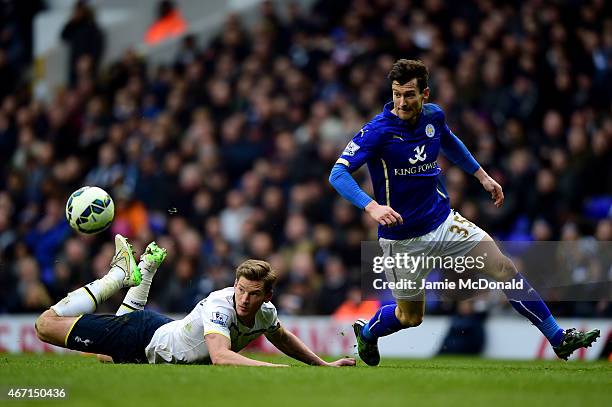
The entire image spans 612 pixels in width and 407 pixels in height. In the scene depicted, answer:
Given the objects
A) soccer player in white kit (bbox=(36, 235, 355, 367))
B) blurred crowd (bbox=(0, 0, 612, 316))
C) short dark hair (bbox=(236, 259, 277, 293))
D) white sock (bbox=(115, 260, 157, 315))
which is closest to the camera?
short dark hair (bbox=(236, 259, 277, 293))

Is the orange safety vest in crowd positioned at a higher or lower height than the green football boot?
higher

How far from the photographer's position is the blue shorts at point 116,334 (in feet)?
26.7

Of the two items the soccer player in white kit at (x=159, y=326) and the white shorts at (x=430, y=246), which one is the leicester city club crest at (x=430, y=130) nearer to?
the white shorts at (x=430, y=246)

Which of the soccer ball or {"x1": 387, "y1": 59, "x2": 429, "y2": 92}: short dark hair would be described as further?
the soccer ball

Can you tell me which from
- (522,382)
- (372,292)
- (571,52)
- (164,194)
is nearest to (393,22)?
(571,52)

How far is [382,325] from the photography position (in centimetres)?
855

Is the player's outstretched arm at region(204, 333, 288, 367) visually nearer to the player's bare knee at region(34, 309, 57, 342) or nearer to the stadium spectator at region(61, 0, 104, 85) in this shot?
the player's bare knee at region(34, 309, 57, 342)

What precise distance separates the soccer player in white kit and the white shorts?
76 cm

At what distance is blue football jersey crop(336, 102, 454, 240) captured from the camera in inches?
325

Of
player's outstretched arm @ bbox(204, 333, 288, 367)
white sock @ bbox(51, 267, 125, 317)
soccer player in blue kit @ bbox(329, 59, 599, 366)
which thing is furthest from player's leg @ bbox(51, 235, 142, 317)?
soccer player in blue kit @ bbox(329, 59, 599, 366)

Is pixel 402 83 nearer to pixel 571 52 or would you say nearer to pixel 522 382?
pixel 522 382

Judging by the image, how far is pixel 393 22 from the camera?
1541cm

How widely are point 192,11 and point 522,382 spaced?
12804 millimetres

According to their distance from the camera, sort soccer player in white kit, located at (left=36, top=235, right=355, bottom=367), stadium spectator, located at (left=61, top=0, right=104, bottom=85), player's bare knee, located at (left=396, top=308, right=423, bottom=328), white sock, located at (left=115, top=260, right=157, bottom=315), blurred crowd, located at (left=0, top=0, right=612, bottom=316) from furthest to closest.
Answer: stadium spectator, located at (left=61, top=0, right=104, bottom=85)
blurred crowd, located at (left=0, top=0, right=612, bottom=316)
white sock, located at (left=115, top=260, right=157, bottom=315)
player's bare knee, located at (left=396, top=308, right=423, bottom=328)
soccer player in white kit, located at (left=36, top=235, right=355, bottom=367)
